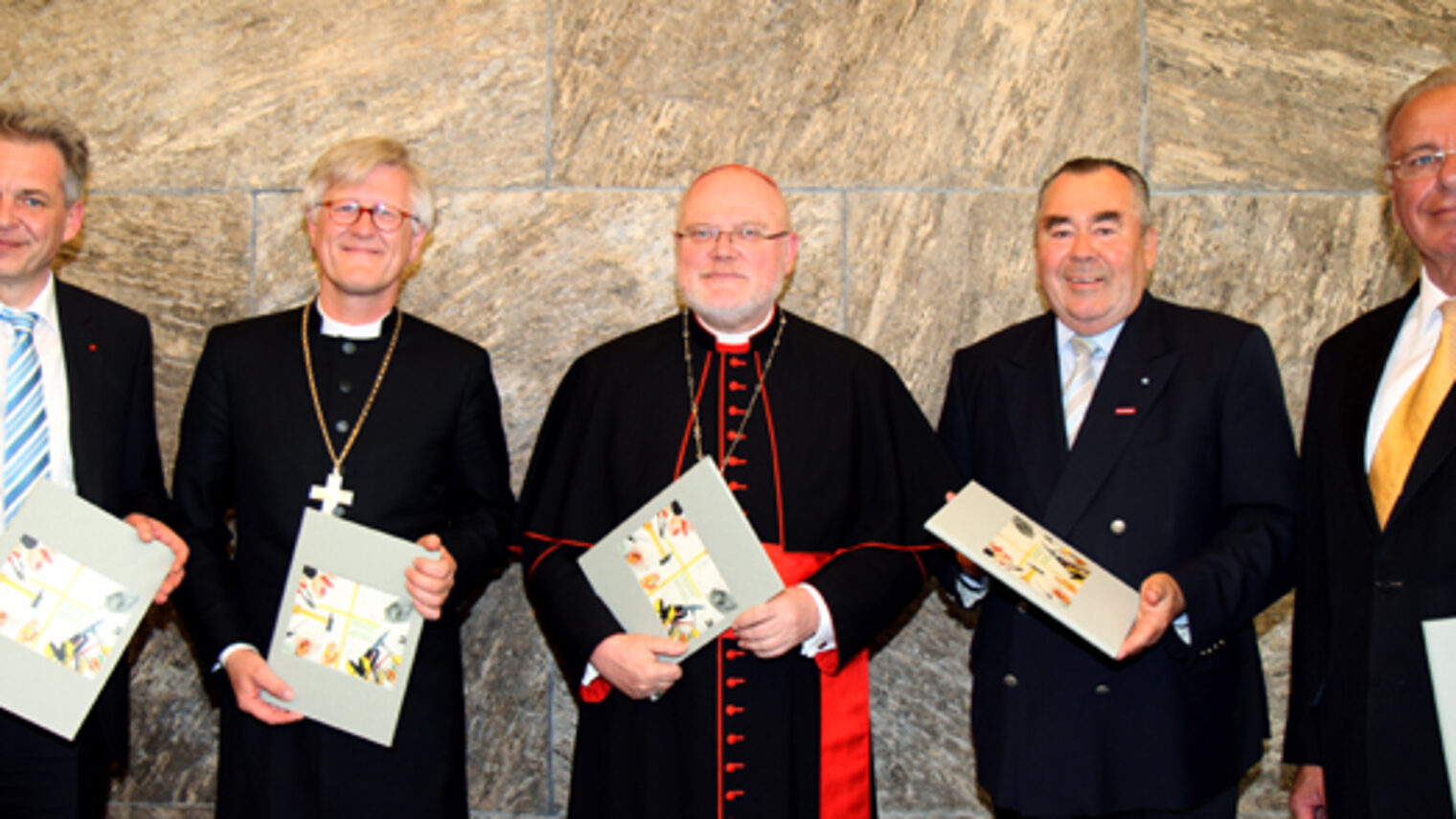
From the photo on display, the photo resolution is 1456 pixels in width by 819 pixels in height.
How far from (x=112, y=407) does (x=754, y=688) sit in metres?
1.84

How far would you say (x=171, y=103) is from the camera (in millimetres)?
4020

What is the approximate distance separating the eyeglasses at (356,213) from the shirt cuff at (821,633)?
58.8 inches

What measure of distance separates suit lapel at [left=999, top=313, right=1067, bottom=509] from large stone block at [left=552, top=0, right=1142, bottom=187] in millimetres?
1219

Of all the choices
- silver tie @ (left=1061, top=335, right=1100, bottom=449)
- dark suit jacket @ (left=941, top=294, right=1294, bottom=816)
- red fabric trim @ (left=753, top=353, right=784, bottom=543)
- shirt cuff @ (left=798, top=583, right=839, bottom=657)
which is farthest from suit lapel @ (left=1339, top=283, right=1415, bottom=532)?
red fabric trim @ (left=753, top=353, right=784, bottom=543)

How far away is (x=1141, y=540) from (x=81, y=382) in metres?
2.74

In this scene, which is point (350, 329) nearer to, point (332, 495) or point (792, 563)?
point (332, 495)

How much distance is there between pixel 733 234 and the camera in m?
2.93

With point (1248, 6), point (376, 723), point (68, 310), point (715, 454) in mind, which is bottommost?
point (376, 723)

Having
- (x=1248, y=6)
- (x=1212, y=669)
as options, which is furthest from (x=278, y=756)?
(x=1248, y=6)

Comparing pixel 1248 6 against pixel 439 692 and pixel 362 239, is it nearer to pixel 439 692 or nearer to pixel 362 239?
pixel 362 239

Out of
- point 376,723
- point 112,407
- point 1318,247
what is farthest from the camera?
point 1318,247

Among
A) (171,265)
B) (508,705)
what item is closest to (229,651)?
(508,705)

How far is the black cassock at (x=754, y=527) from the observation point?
8.76ft

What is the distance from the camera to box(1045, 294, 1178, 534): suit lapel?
2656 millimetres
